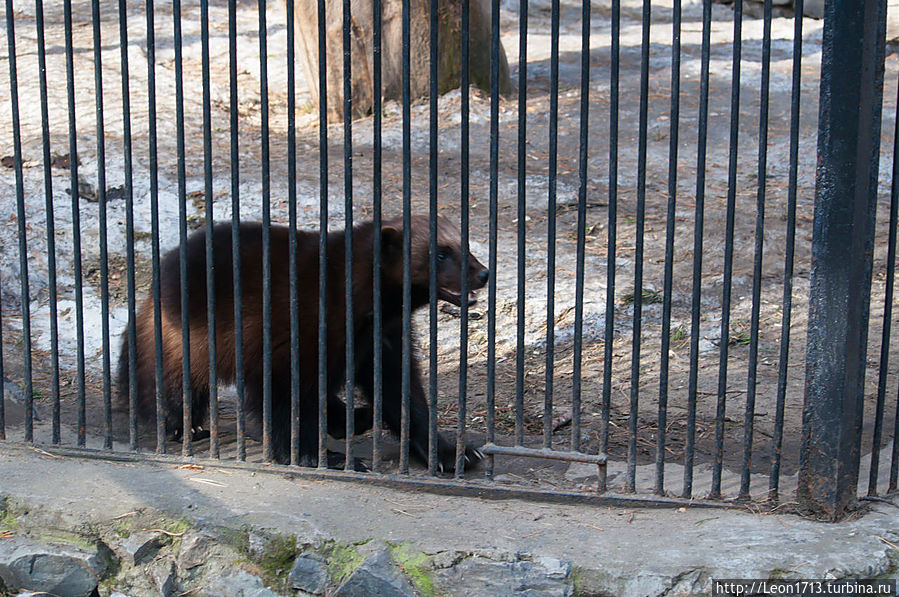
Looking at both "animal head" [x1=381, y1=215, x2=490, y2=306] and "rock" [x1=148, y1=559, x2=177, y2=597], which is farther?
"animal head" [x1=381, y1=215, x2=490, y2=306]

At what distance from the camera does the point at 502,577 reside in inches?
123

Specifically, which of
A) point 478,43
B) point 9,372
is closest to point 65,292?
point 9,372

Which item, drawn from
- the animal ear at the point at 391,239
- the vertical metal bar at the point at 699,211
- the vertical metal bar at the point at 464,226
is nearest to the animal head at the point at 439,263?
the animal ear at the point at 391,239

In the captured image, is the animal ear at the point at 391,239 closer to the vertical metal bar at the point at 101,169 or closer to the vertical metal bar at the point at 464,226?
the vertical metal bar at the point at 464,226

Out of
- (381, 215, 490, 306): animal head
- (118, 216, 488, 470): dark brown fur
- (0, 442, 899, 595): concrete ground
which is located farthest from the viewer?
(381, 215, 490, 306): animal head

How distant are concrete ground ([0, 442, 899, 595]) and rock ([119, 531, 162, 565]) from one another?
0.32ft

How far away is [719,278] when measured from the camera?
265 inches

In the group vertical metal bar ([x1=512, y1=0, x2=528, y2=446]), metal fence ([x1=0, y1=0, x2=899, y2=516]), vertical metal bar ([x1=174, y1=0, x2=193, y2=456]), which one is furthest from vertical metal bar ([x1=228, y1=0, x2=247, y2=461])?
vertical metal bar ([x1=512, y1=0, x2=528, y2=446])

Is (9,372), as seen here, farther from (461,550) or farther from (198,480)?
(461,550)

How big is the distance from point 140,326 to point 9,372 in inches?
53.6

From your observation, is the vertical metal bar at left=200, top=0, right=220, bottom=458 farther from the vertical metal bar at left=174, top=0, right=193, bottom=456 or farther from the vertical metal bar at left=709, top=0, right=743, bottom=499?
the vertical metal bar at left=709, top=0, right=743, bottom=499

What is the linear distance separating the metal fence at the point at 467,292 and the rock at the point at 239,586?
59 centimetres

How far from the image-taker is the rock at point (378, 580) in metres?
3.17

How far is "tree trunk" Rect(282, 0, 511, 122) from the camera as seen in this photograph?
9.73m
